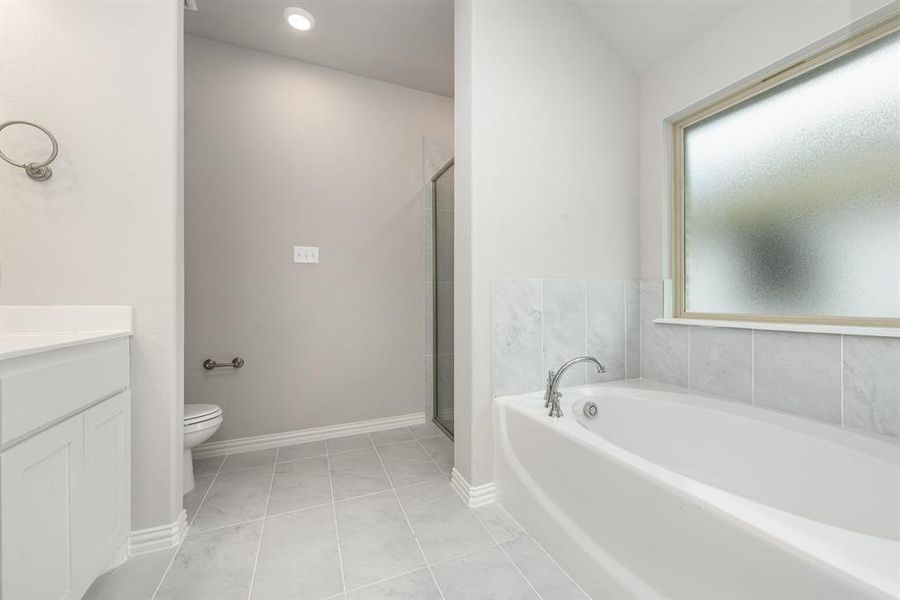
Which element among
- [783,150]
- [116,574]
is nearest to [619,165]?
[783,150]

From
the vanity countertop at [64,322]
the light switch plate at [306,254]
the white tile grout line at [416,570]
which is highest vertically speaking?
the light switch plate at [306,254]

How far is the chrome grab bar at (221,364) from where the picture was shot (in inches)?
80.9

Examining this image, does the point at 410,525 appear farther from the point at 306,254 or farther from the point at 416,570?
the point at 306,254

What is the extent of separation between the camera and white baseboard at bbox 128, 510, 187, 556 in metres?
1.26

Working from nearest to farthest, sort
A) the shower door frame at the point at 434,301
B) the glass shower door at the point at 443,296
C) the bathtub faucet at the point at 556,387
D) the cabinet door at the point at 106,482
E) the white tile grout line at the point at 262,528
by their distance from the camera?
A: the cabinet door at the point at 106,482, the white tile grout line at the point at 262,528, the bathtub faucet at the point at 556,387, the glass shower door at the point at 443,296, the shower door frame at the point at 434,301

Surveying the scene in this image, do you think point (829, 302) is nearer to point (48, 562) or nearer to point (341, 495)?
point (341, 495)

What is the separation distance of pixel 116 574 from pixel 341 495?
767mm

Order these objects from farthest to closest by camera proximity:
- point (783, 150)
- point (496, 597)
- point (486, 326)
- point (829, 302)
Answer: point (486, 326)
point (783, 150)
point (829, 302)
point (496, 597)

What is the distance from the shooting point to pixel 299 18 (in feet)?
6.40

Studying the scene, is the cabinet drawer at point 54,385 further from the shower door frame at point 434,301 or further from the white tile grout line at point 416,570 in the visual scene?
the shower door frame at point 434,301

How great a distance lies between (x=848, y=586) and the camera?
0.57 meters

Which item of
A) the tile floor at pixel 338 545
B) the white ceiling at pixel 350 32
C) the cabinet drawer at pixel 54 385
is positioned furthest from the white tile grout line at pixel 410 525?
the white ceiling at pixel 350 32

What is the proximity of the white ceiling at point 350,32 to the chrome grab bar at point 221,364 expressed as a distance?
192cm

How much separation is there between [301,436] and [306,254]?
3.87 feet
